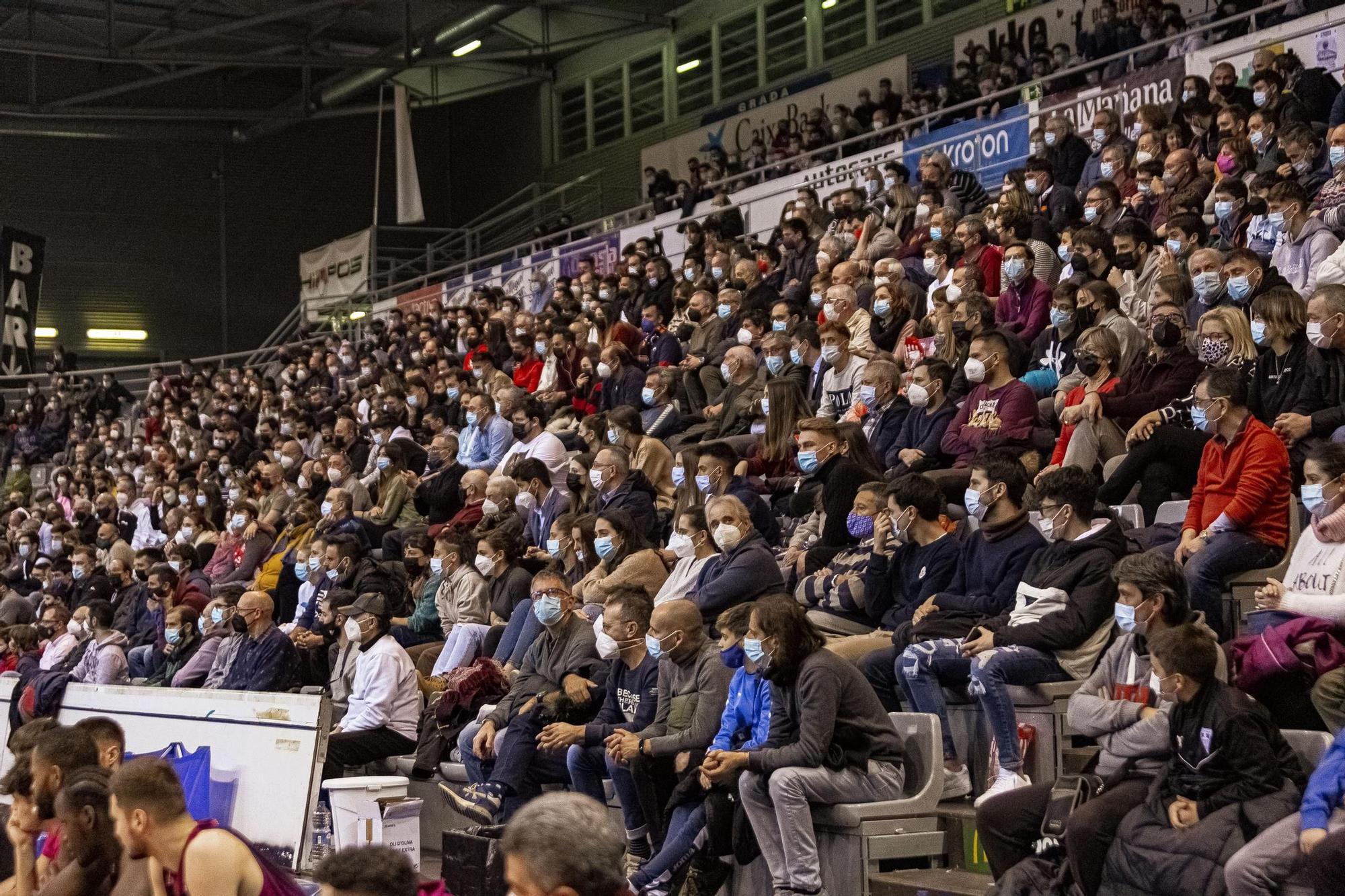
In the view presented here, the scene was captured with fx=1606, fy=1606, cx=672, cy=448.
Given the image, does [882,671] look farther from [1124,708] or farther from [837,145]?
[837,145]

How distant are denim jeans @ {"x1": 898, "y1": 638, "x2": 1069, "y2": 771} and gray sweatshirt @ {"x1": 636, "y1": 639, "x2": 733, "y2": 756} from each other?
879 mm

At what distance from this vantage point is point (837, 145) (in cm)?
1823

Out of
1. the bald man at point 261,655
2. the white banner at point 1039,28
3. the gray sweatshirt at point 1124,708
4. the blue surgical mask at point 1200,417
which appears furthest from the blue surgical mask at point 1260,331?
the white banner at point 1039,28

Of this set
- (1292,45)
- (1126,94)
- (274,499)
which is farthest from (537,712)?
(1126,94)

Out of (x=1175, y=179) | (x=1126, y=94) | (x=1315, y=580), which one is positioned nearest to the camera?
(x=1315, y=580)

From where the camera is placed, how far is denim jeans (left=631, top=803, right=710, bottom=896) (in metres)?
6.54

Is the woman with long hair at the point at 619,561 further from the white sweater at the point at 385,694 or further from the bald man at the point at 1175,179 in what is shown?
the bald man at the point at 1175,179

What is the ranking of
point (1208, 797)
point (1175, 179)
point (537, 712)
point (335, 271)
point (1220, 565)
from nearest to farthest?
point (1208, 797), point (1220, 565), point (537, 712), point (1175, 179), point (335, 271)

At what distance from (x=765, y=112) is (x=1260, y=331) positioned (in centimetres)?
1782

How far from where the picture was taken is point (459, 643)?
956cm

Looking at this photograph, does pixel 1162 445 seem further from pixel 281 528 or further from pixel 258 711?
pixel 281 528

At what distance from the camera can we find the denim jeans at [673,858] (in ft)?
21.4

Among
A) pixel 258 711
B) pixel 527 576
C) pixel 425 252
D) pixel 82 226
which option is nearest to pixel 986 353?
pixel 527 576

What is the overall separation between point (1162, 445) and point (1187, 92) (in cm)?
590
